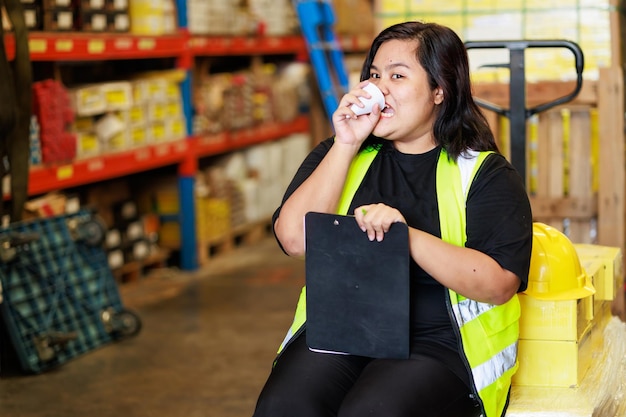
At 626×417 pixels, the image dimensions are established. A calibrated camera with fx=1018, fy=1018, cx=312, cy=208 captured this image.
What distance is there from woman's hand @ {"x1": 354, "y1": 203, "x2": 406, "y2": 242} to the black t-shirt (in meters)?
0.21

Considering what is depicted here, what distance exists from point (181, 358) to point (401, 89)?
9.29ft

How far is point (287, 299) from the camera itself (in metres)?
6.43

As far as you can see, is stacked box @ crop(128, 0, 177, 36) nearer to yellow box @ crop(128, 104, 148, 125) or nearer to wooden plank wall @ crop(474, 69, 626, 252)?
yellow box @ crop(128, 104, 148, 125)

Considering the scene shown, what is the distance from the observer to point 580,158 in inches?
197

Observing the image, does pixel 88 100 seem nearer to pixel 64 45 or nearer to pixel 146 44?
pixel 64 45

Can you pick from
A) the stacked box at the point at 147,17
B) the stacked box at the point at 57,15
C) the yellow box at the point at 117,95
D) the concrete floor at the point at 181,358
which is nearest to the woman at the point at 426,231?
the concrete floor at the point at 181,358

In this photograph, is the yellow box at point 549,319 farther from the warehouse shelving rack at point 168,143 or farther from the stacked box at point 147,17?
the stacked box at point 147,17

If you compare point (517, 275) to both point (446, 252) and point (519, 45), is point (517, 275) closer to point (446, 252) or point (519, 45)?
point (446, 252)

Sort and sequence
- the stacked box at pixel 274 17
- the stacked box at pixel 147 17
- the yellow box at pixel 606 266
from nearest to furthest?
1. the yellow box at pixel 606 266
2. the stacked box at pixel 147 17
3. the stacked box at pixel 274 17

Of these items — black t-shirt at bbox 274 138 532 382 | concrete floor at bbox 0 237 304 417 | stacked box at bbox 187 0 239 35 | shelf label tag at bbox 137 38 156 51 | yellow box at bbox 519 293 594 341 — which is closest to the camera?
black t-shirt at bbox 274 138 532 382

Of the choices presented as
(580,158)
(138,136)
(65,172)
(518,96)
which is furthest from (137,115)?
(518,96)

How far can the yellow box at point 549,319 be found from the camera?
2.96 meters

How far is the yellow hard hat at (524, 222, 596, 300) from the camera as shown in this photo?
3010 mm

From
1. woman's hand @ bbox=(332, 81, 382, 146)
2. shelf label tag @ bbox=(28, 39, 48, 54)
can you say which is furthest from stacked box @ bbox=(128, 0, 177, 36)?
woman's hand @ bbox=(332, 81, 382, 146)
